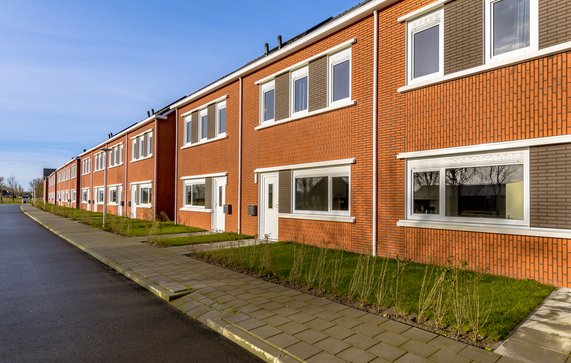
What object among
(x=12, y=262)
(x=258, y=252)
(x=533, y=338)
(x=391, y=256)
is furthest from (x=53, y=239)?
(x=533, y=338)

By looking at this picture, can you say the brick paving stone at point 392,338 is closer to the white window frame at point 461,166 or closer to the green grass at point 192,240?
the white window frame at point 461,166

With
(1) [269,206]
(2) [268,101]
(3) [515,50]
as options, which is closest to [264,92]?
(2) [268,101]

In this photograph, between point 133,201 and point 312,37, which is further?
point 133,201

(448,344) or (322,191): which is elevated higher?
(322,191)

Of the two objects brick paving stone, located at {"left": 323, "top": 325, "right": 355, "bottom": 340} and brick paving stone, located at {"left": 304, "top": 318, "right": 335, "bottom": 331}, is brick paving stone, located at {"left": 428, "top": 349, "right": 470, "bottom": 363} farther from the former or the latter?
brick paving stone, located at {"left": 304, "top": 318, "right": 335, "bottom": 331}

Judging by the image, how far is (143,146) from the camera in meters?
24.0

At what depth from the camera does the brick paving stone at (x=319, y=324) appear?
182 inches

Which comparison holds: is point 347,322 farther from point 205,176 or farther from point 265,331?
point 205,176

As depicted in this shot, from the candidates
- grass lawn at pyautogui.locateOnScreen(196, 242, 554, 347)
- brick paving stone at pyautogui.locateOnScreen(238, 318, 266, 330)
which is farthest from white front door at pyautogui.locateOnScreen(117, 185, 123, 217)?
brick paving stone at pyautogui.locateOnScreen(238, 318, 266, 330)

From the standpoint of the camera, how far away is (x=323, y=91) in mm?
11172

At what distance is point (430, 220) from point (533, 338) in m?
4.19

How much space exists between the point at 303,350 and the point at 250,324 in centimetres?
104

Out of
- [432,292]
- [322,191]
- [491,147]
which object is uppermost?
[491,147]

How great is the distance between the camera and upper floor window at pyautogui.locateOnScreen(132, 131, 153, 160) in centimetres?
2280
